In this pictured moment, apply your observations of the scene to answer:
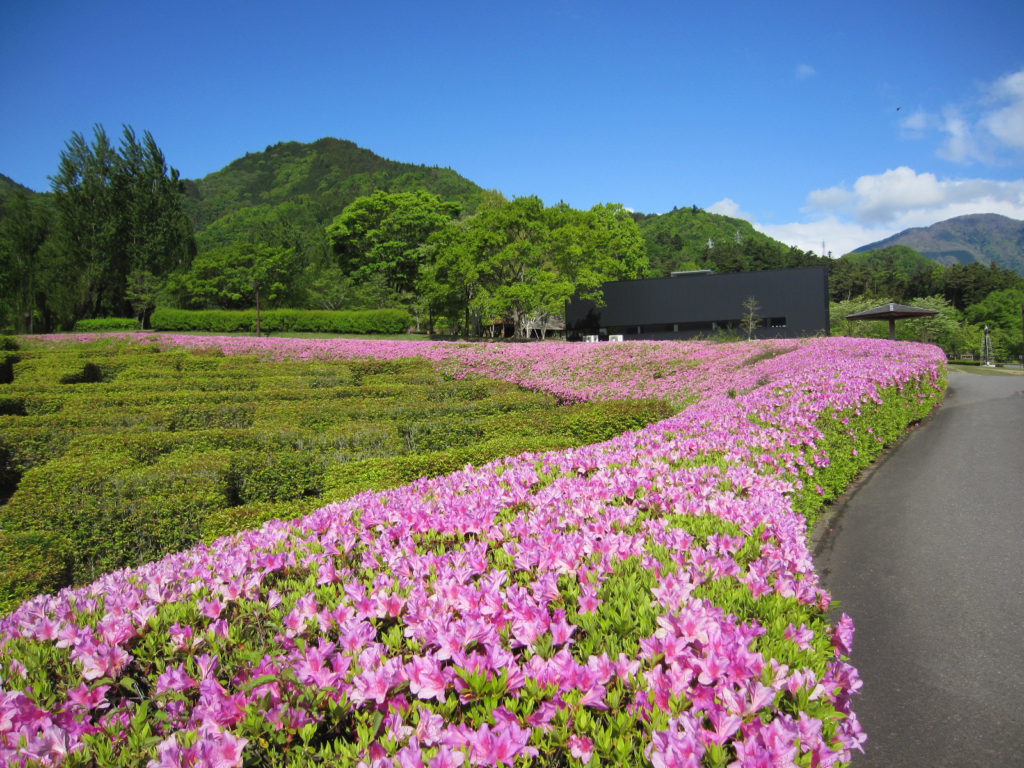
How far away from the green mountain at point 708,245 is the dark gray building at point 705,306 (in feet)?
94.5

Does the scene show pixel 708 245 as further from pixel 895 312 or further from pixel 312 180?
pixel 312 180

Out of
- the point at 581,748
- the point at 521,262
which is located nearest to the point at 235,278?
the point at 521,262

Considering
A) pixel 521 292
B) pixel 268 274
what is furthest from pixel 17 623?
pixel 268 274

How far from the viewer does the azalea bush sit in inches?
63.7

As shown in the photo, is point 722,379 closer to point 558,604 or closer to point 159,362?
point 558,604

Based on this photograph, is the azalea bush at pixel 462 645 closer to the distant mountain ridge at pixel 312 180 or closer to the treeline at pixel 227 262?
the treeline at pixel 227 262

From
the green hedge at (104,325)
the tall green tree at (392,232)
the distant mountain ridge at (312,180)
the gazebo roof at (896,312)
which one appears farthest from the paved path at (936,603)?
the distant mountain ridge at (312,180)

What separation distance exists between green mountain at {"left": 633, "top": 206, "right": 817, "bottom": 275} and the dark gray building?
28805 millimetres

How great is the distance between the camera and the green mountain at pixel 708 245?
8156cm

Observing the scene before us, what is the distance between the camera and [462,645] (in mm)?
1933

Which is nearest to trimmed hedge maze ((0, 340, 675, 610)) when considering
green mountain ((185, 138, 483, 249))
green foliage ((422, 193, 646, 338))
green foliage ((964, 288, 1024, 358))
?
green foliage ((422, 193, 646, 338))

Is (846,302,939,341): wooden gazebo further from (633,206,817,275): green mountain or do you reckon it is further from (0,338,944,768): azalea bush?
(633,206,817,275): green mountain

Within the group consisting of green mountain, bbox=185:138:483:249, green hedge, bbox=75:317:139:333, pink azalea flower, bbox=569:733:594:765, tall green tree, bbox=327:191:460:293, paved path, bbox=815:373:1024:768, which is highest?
green mountain, bbox=185:138:483:249

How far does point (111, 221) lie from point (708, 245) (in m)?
79.4
